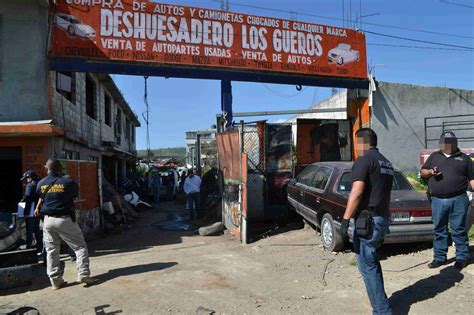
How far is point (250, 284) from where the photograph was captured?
579 centimetres

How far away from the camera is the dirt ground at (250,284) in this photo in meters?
4.82

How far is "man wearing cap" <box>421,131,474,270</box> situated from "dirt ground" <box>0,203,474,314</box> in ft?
0.91

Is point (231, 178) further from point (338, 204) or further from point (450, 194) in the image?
point (450, 194)

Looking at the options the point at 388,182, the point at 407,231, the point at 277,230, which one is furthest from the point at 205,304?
the point at 277,230

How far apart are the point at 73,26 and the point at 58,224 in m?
5.16

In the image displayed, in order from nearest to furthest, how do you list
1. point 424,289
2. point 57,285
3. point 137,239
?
point 424,289 → point 57,285 → point 137,239

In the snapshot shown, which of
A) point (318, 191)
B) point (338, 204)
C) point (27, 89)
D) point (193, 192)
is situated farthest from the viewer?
point (193, 192)

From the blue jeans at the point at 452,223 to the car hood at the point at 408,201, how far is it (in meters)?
0.90

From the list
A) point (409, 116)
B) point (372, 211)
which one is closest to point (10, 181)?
point (372, 211)

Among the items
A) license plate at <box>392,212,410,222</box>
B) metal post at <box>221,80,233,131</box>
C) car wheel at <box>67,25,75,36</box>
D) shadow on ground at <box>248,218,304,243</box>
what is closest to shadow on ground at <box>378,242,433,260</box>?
license plate at <box>392,212,410,222</box>

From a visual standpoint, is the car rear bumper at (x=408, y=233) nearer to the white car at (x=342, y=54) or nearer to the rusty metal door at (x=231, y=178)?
the rusty metal door at (x=231, y=178)

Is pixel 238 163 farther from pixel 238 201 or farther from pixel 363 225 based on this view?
pixel 363 225

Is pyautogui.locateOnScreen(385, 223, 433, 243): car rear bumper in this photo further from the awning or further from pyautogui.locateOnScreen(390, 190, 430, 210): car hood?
the awning

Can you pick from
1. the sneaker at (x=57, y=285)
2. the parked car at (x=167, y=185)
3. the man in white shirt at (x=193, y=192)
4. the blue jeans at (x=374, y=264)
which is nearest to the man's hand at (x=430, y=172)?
the blue jeans at (x=374, y=264)
